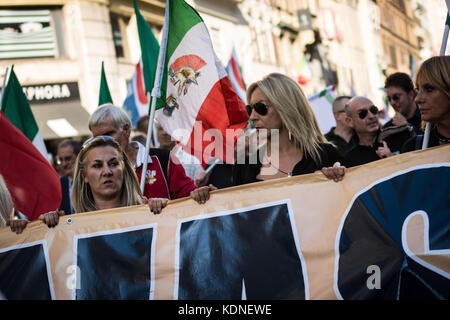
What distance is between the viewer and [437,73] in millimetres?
3281

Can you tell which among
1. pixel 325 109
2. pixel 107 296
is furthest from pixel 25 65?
pixel 107 296

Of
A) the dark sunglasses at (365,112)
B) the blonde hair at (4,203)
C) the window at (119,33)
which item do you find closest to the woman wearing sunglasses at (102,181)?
the blonde hair at (4,203)

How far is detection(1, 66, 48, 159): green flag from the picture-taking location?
5.72 m

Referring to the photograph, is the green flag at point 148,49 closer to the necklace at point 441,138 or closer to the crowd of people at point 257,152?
the crowd of people at point 257,152

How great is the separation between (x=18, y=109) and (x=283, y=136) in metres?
3.08

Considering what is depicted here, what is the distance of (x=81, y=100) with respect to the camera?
15.3 m

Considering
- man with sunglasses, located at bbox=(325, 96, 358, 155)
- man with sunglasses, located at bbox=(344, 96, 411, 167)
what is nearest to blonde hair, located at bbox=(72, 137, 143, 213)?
man with sunglasses, located at bbox=(344, 96, 411, 167)

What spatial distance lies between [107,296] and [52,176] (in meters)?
1.17

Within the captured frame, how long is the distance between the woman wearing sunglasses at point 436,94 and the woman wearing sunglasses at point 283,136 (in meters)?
0.60

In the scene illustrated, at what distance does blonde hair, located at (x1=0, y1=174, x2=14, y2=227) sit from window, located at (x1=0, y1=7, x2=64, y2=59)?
11.8m

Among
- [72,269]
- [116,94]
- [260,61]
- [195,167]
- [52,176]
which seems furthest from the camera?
[260,61]

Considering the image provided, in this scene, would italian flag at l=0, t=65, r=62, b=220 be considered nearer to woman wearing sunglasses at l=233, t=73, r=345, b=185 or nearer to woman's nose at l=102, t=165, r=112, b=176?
woman's nose at l=102, t=165, r=112, b=176

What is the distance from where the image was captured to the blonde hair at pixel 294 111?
3.68m

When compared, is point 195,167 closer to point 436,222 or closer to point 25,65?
point 436,222
